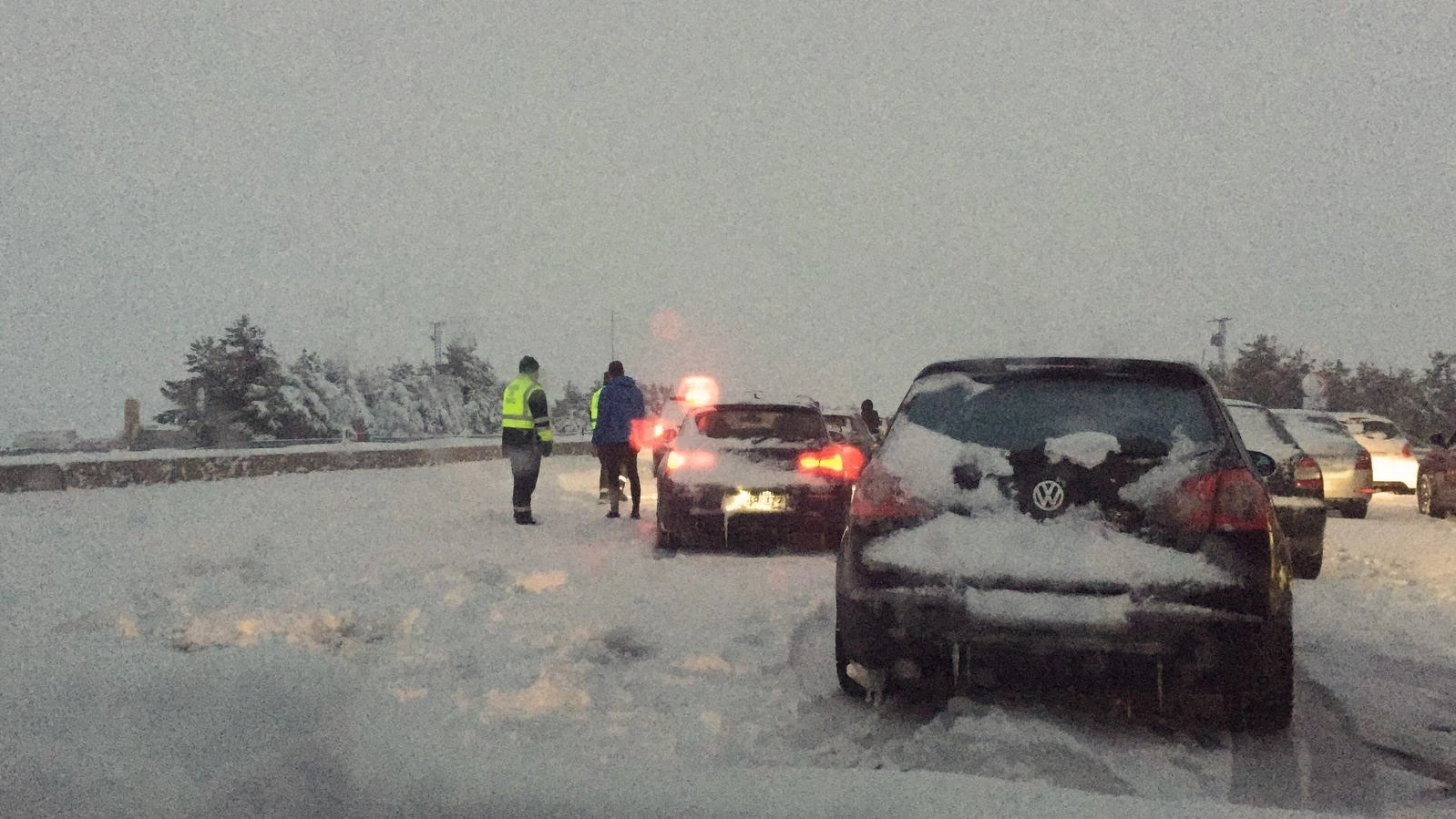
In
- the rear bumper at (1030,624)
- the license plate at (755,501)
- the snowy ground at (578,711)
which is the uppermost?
the rear bumper at (1030,624)

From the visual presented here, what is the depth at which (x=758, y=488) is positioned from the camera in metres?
10.3

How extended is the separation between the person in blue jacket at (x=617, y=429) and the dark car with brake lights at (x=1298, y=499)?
22.4ft

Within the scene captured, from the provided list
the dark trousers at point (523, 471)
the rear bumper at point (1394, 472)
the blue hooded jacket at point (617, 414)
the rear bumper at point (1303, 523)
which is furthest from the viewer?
the rear bumper at point (1394, 472)

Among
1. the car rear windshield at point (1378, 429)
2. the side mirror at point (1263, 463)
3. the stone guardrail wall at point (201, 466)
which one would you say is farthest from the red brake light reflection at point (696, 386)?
the side mirror at point (1263, 463)

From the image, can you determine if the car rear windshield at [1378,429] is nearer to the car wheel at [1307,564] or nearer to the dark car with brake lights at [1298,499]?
the dark car with brake lights at [1298,499]

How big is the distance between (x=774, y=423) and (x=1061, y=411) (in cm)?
619

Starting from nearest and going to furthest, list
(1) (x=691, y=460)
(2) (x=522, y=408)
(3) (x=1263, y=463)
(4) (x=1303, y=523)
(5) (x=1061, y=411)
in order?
(5) (x=1061, y=411) → (3) (x=1263, y=463) → (4) (x=1303, y=523) → (1) (x=691, y=460) → (2) (x=522, y=408)

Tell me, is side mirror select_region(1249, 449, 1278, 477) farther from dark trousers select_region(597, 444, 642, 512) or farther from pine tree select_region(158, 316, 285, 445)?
pine tree select_region(158, 316, 285, 445)

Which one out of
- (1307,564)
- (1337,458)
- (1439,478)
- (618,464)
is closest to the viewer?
(1307,564)

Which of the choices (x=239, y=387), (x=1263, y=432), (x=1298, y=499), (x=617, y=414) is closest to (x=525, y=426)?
(x=617, y=414)

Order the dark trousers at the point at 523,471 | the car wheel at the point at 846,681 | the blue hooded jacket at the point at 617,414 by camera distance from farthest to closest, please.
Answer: the blue hooded jacket at the point at 617,414 → the dark trousers at the point at 523,471 → the car wheel at the point at 846,681

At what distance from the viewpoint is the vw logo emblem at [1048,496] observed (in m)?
4.45

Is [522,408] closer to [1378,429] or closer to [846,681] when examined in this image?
[846,681]

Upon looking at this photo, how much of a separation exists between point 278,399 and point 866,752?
238 ft
